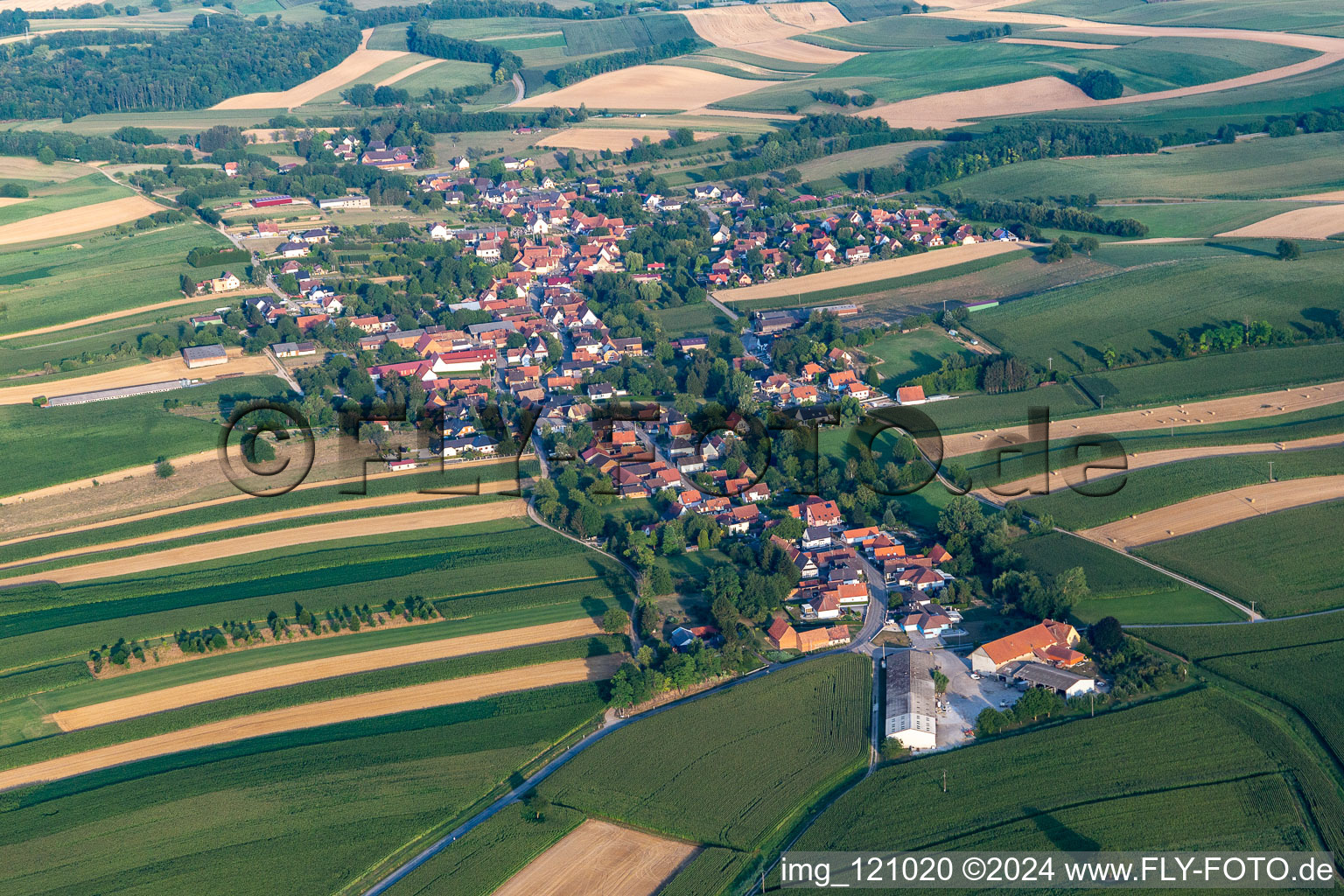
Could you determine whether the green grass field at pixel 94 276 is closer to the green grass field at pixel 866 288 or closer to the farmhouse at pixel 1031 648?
the green grass field at pixel 866 288

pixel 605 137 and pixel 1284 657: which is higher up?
pixel 605 137

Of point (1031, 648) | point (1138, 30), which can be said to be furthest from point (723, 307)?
point (1138, 30)

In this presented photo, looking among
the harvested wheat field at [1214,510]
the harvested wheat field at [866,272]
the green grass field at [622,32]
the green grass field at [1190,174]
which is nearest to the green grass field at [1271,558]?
the harvested wheat field at [1214,510]

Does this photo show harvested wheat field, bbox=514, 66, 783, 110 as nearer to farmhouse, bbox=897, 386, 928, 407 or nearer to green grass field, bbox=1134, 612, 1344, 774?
farmhouse, bbox=897, 386, 928, 407

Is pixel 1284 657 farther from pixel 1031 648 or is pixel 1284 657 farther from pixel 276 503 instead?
pixel 276 503

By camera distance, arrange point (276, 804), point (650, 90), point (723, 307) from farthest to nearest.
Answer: point (650, 90) < point (723, 307) < point (276, 804)

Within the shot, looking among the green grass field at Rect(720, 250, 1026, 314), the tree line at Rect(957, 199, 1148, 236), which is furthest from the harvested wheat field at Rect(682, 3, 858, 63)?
the green grass field at Rect(720, 250, 1026, 314)

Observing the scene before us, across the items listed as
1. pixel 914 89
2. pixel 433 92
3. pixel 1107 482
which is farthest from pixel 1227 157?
pixel 433 92
